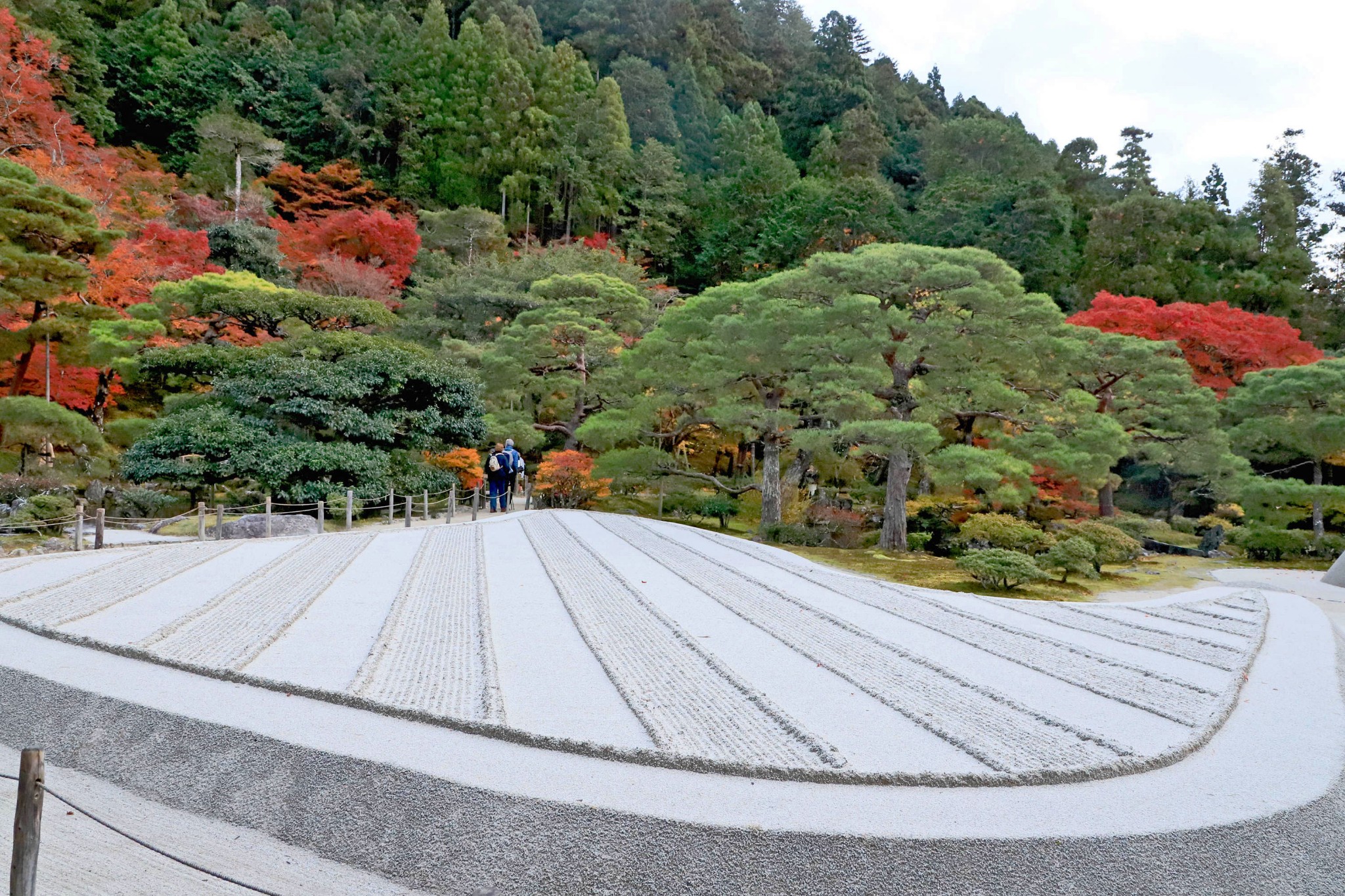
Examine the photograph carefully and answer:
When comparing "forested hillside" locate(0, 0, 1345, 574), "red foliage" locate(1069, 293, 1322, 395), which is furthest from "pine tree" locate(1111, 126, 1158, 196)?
"red foliage" locate(1069, 293, 1322, 395)

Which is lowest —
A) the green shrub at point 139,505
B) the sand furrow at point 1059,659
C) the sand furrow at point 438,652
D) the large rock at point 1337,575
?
the large rock at point 1337,575

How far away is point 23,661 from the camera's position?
12.5 feet

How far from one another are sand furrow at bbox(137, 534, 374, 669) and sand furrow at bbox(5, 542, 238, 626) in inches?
22.3

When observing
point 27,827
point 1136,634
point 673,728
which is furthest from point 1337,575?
point 27,827

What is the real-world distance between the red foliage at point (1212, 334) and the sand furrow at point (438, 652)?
13.8 metres

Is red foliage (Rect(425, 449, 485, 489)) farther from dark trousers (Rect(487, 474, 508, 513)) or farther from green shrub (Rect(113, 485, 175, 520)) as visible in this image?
green shrub (Rect(113, 485, 175, 520))

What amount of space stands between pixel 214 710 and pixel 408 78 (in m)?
31.1

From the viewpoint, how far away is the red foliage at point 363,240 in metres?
22.6

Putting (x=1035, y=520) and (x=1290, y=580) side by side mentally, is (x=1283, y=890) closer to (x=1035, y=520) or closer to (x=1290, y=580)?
(x=1290, y=580)

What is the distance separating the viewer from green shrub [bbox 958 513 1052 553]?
1030 cm

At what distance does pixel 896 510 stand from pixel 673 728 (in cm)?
900

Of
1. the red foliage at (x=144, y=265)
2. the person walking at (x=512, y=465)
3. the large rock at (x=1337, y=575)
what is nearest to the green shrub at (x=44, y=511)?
the red foliage at (x=144, y=265)

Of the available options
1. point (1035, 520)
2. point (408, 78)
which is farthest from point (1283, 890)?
point (408, 78)

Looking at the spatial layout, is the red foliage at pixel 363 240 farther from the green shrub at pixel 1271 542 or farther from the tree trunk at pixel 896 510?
the green shrub at pixel 1271 542
